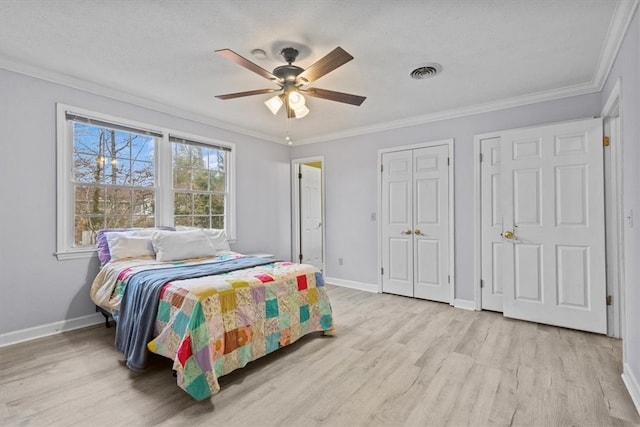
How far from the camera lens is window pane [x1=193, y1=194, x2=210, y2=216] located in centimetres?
424

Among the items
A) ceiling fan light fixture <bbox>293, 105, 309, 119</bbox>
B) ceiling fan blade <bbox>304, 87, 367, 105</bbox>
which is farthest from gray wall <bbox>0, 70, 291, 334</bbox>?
ceiling fan blade <bbox>304, 87, 367, 105</bbox>

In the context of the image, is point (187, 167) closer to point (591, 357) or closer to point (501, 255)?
point (501, 255)

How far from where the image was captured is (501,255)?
11.9ft

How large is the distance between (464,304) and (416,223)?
1.15 metres

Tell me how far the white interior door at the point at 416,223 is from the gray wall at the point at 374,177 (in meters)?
0.15

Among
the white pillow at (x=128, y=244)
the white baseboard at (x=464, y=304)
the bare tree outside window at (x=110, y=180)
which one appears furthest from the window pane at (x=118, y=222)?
the white baseboard at (x=464, y=304)

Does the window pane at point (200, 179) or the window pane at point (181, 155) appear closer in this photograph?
the window pane at point (181, 155)

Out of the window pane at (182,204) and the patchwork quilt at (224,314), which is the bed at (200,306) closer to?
the patchwork quilt at (224,314)

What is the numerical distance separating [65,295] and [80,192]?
3.34ft

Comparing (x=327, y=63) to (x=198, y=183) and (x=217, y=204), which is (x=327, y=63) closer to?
(x=198, y=183)

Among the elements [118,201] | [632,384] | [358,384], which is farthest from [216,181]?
[632,384]

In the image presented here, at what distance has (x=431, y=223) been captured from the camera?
164 inches

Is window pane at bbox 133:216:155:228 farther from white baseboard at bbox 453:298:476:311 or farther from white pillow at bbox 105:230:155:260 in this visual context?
white baseboard at bbox 453:298:476:311

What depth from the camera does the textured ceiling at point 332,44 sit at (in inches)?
80.4
